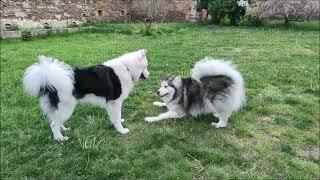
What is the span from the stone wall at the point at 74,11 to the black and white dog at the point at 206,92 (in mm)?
9229

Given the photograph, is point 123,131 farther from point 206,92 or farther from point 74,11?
point 74,11

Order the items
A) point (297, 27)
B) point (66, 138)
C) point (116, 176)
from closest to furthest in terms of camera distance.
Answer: point (116, 176) < point (66, 138) < point (297, 27)

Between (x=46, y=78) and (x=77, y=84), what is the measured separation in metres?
0.38

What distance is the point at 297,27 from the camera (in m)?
18.3

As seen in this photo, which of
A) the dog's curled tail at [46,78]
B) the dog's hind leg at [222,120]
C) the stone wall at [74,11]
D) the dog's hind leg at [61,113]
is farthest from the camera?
the stone wall at [74,11]

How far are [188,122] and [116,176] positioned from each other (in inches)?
59.3

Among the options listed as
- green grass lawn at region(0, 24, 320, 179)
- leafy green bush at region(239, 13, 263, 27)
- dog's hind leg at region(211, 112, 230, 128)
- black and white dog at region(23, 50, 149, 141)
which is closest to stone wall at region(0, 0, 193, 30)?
leafy green bush at region(239, 13, 263, 27)

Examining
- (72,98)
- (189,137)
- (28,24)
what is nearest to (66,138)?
(72,98)

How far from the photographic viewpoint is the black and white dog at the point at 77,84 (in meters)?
4.43

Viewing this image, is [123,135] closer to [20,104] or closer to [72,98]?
[72,98]

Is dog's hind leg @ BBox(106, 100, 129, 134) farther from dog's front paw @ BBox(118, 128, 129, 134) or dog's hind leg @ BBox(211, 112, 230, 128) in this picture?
dog's hind leg @ BBox(211, 112, 230, 128)

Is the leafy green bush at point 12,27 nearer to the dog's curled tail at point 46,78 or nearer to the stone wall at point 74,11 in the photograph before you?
the stone wall at point 74,11

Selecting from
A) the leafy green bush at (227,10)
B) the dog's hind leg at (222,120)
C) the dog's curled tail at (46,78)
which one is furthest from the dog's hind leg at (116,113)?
the leafy green bush at (227,10)

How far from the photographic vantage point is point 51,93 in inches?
176
